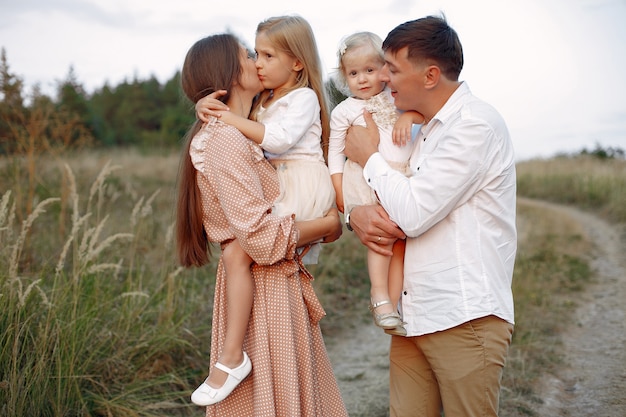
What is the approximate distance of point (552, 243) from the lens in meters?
10.1

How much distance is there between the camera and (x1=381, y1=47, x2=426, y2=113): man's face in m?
2.38

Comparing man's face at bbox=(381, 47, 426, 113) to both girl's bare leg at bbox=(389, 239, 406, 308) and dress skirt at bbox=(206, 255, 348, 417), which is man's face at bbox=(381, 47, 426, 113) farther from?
dress skirt at bbox=(206, 255, 348, 417)

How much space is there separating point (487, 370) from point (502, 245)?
0.47 meters

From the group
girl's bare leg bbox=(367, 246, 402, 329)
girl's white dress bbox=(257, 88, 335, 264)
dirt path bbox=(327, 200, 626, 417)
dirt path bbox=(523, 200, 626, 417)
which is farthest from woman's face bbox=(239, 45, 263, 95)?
dirt path bbox=(523, 200, 626, 417)

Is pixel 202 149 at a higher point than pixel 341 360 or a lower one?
higher

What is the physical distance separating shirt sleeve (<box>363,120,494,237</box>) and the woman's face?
86cm

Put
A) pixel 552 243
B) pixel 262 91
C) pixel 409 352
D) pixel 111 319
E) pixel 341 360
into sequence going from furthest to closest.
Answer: pixel 552 243, pixel 341 360, pixel 111 319, pixel 262 91, pixel 409 352

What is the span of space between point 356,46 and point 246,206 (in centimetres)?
98

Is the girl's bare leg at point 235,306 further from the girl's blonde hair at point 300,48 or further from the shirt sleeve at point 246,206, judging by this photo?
the girl's blonde hair at point 300,48

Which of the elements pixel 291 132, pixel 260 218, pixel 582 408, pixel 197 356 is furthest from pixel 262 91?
pixel 582 408

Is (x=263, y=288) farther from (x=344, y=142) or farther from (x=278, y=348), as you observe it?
(x=344, y=142)

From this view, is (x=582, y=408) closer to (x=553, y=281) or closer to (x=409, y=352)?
(x=409, y=352)

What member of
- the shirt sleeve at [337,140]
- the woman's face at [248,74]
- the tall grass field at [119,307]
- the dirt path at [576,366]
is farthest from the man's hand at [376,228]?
the dirt path at [576,366]

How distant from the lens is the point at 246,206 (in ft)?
8.11
